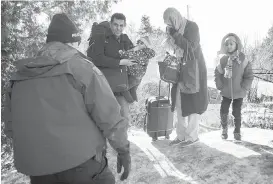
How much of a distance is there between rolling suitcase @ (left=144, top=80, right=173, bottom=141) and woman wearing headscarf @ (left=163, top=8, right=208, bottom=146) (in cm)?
46

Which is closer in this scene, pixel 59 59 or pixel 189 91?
pixel 59 59

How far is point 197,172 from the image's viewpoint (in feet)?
11.3

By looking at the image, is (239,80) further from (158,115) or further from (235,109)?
(158,115)

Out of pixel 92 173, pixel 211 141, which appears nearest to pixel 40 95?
pixel 92 173

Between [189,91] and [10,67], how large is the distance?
4.33m

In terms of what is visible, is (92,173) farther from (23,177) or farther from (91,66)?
(23,177)

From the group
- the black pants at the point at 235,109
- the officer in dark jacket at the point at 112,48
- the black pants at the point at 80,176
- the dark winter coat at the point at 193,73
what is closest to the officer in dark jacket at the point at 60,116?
the black pants at the point at 80,176

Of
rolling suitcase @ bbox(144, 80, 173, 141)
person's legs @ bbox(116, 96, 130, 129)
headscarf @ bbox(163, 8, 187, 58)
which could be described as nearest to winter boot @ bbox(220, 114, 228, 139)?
rolling suitcase @ bbox(144, 80, 173, 141)

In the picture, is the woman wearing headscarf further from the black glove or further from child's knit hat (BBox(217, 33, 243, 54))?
child's knit hat (BBox(217, 33, 243, 54))

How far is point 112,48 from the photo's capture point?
3.62m

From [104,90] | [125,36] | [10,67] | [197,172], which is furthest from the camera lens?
[10,67]

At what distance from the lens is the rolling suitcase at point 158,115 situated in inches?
175

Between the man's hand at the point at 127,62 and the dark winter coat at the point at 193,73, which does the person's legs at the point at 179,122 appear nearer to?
the dark winter coat at the point at 193,73

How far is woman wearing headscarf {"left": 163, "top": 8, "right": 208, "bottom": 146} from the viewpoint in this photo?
12.4 feet
